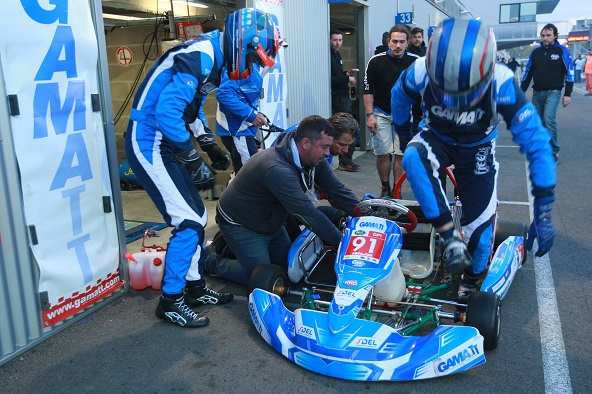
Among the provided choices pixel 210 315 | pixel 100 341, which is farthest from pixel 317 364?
pixel 100 341

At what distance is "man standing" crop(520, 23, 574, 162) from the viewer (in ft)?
28.0

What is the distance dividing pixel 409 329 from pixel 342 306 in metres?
0.43

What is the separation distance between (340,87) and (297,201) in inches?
233

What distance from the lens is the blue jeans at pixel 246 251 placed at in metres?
4.01

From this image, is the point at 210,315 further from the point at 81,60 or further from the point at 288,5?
the point at 288,5

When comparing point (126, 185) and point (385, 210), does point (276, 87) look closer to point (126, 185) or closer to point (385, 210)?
point (126, 185)

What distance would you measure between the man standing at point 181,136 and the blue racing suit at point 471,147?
107 cm

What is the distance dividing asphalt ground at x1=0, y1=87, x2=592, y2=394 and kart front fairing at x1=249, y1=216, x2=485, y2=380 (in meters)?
0.10

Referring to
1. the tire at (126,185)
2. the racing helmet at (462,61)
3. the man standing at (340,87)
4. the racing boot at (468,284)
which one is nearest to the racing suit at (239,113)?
the tire at (126,185)

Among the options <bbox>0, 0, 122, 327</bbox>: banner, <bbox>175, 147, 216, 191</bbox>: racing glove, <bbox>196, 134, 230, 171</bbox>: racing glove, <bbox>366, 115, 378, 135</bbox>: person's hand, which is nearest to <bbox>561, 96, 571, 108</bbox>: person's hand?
<bbox>366, 115, 378, 135</bbox>: person's hand

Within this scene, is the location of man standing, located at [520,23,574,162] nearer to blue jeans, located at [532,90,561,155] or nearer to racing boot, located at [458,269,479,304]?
blue jeans, located at [532,90,561,155]

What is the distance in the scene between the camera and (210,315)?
375 centimetres

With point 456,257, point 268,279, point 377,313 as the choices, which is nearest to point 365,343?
point 377,313

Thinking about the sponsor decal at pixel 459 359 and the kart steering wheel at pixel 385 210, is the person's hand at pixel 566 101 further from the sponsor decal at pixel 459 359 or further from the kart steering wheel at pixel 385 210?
the sponsor decal at pixel 459 359
